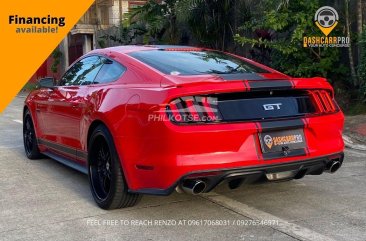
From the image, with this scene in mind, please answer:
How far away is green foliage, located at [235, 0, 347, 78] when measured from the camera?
9867 mm

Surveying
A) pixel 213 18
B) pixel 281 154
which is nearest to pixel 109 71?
pixel 281 154

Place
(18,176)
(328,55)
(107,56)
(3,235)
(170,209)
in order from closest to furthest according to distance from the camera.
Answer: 1. (3,235)
2. (170,209)
3. (107,56)
4. (18,176)
5. (328,55)

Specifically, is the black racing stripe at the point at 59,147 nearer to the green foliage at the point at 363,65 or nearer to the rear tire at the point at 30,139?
the rear tire at the point at 30,139

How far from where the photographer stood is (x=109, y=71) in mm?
5125

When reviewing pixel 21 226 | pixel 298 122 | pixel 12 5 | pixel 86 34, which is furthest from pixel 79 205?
pixel 12 5

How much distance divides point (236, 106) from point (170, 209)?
3.98 ft

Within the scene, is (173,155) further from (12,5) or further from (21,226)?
(12,5)

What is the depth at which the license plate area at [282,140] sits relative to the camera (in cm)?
408

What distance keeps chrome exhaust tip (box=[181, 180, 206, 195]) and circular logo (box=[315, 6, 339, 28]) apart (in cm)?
694

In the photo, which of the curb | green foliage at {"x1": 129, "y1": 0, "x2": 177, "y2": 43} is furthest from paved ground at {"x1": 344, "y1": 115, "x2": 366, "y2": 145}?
green foliage at {"x1": 129, "y1": 0, "x2": 177, "y2": 43}

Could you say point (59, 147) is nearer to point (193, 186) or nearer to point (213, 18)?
point (193, 186)

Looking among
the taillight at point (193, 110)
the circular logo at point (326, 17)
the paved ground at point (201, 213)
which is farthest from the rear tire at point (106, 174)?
the circular logo at point (326, 17)

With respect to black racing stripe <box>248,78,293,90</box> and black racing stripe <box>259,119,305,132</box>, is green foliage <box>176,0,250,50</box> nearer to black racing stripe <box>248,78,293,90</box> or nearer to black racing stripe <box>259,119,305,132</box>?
black racing stripe <box>248,78,293,90</box>

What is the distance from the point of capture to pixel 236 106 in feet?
13.5
